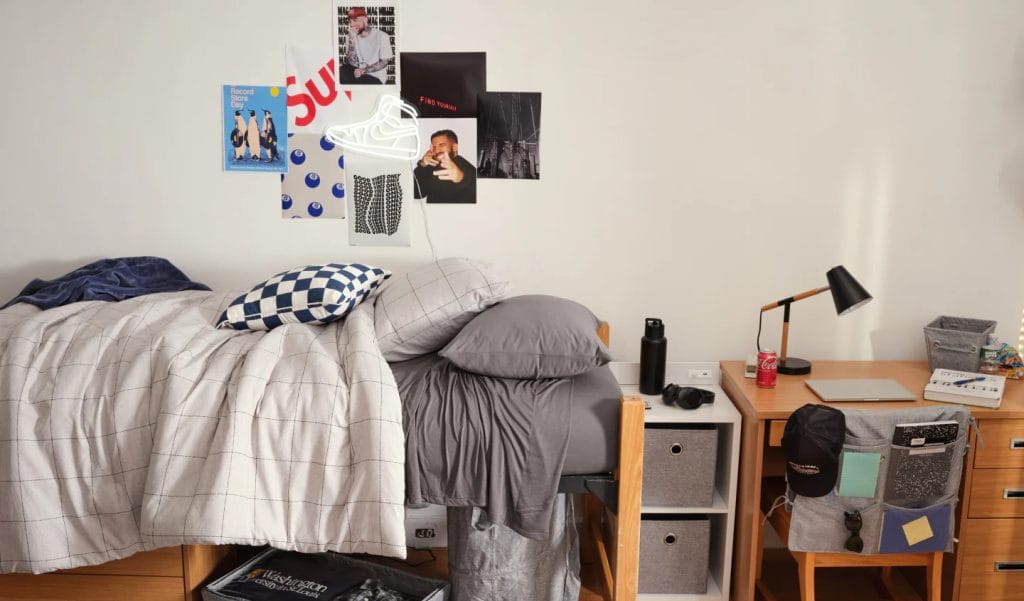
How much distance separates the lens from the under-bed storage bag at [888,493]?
206 centimetres

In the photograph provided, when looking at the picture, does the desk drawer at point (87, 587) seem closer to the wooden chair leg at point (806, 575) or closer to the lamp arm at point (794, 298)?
the wooden chair leg at point (806, 575)

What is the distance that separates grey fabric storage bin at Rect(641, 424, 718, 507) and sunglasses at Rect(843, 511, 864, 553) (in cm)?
44

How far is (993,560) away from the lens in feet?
7.88

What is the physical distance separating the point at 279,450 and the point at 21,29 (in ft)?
6.38

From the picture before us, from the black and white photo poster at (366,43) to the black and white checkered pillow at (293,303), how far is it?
0.79m

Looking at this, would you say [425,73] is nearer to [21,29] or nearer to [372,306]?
[372,306]

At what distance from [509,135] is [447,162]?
24cm

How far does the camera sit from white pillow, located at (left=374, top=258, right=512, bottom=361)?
226cm

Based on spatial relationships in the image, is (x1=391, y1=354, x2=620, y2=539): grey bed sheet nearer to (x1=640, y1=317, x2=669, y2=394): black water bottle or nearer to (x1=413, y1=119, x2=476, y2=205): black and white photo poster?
(x1=640, y1=317, x2=669, y2=394): black water bottle

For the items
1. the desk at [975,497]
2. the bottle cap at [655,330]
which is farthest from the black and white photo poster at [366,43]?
the desk at [975,497]

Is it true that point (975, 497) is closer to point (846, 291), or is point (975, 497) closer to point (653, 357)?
point (846, 291)

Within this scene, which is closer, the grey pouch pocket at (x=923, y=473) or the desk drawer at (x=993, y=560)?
the grey pouch pocket at (x=923, y=473)

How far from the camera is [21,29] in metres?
2.81

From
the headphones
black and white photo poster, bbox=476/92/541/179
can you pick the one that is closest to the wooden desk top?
the headphones
